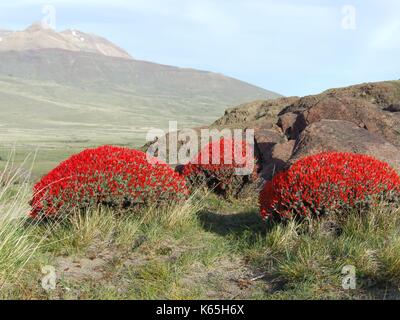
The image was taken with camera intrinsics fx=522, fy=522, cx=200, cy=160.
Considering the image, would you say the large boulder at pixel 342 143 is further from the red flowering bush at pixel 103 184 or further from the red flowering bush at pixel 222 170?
the red flowering bush at pixel 103 184

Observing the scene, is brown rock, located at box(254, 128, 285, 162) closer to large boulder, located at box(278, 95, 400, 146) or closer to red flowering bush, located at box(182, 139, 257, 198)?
large boulder, located at box(278, 95, 400, 146)

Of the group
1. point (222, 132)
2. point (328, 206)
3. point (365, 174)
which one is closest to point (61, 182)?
point (328, 206)

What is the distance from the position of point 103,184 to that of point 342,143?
4.75 metres

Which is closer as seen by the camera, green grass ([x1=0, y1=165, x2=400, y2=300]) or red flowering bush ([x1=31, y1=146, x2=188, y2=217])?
green grass ([x1=0, y1=165, x2=400, y2=300])

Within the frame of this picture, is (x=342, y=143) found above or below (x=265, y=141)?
above

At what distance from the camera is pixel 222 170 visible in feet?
38.2

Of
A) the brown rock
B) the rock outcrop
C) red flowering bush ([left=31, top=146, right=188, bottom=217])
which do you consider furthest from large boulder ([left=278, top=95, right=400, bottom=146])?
red flowering bush ([left=31, top=146, right=188, bottom=217])

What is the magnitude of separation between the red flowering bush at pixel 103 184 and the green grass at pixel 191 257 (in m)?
0.22

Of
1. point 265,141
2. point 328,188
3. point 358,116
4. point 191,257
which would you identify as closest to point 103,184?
point 191,257

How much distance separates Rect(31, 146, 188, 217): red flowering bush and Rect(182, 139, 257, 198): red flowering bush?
305cm

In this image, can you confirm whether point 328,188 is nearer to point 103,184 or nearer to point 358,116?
point 103,184

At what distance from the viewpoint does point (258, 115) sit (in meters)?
19.3

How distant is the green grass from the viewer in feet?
19.1
